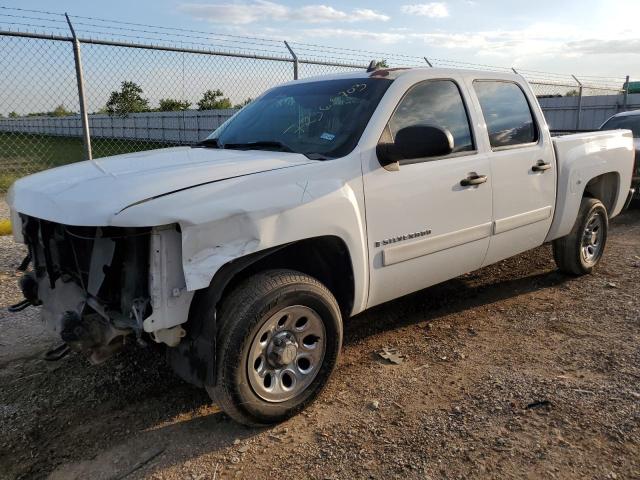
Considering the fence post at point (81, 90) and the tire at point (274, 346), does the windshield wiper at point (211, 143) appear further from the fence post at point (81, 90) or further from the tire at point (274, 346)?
the fence post at point (81, 90)

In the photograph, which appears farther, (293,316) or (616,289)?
(616,289)

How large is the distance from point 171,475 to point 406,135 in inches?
88.1

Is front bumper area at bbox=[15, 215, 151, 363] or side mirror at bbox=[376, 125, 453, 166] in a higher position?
side mirror at bbox=[376, 125, 453, 166]

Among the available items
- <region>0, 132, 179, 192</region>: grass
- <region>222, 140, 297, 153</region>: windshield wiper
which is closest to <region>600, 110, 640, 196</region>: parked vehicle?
<region>222, 140, 297, 153</region>: windshield wiper

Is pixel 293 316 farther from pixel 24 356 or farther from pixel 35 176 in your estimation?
pixel 24 356

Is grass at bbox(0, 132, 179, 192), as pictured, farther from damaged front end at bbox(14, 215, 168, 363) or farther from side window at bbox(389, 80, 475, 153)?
side window at bbox(389, 80, 475, 153)

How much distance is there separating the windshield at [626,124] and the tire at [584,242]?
4823 mm

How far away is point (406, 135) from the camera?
3266 millimetres

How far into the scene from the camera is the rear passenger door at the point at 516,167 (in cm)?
420

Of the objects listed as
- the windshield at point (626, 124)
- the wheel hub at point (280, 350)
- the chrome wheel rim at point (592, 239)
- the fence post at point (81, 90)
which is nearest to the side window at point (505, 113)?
the chrome wheel rim at point (592, 239)

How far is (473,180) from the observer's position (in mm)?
3893

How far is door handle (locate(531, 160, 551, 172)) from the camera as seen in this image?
14.7 feet

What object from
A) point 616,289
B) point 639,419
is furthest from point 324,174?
point 616,289

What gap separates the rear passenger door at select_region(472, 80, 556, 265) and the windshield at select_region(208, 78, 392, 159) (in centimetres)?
110
